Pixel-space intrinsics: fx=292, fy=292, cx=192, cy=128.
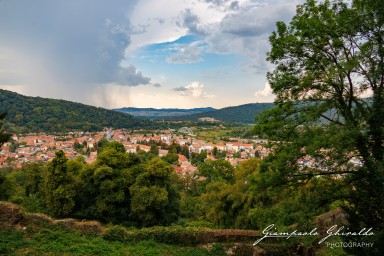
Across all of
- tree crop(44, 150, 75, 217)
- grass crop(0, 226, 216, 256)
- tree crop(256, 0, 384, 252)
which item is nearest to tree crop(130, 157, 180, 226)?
tree crop(44, 150, 75, 217)

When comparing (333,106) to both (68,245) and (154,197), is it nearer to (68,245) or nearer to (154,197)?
(68,245)

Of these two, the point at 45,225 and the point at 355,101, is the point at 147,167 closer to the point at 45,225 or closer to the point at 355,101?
the point at 45,225

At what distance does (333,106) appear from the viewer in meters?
7.55

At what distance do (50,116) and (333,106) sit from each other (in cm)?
14898

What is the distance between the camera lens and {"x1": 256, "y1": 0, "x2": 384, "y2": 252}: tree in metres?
6.58

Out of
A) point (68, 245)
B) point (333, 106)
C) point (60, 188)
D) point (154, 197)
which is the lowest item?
point (154, 197)

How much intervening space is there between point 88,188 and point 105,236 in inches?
291

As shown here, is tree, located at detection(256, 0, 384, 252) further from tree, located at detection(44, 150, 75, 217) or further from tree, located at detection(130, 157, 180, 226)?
tree, located at detection(44, 150, 75, 217)

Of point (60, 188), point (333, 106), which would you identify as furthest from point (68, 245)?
point (333, 106)

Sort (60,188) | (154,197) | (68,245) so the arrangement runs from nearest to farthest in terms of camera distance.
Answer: (68,245)
(154,197)
(60,188)

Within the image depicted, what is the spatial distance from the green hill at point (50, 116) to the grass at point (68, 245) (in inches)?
4555

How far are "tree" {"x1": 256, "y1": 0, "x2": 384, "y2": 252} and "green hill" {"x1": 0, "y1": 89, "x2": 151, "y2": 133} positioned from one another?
121152 mm

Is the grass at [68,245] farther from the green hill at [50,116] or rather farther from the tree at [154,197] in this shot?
the green hill at [50,116]

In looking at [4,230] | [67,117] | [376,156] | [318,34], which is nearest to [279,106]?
Result: [318,34]
